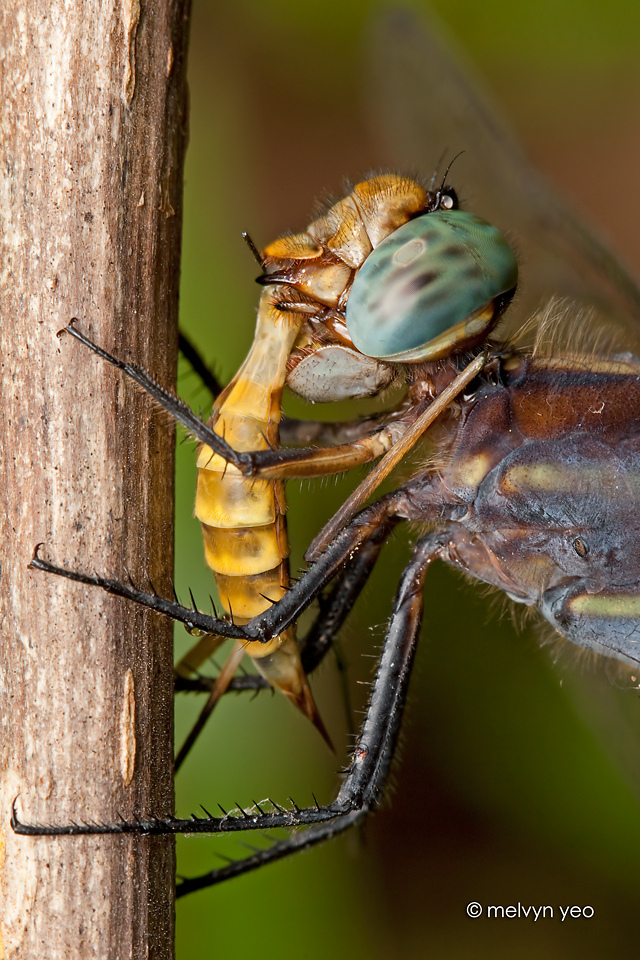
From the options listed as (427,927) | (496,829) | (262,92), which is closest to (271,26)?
(262,92)

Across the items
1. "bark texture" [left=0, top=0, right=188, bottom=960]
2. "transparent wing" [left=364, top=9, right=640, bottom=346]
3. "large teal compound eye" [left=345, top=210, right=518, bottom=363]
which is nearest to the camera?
"bark texture" [left=0, top=0, right=188, bottom=960]

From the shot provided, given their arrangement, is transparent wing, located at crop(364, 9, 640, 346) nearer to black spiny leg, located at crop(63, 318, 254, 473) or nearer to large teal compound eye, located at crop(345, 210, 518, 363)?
large teal compound eye, located at crop(345, 210, 518, 363)

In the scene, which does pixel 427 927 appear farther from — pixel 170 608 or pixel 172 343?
pixel 172 343

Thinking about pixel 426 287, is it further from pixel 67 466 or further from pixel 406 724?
pixel 406 724

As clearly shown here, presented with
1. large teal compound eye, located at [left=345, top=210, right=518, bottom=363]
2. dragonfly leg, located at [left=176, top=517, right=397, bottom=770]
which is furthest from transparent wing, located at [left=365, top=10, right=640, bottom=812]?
dragonfly leg, located at [left=176, top=517, right=397, bottom=770]

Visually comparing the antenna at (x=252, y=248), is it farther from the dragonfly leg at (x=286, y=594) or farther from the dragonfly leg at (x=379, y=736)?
the dragonfly leg at (x=379, y=736)
